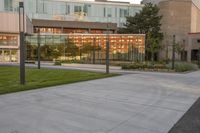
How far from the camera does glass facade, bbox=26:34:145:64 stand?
48.5 metres

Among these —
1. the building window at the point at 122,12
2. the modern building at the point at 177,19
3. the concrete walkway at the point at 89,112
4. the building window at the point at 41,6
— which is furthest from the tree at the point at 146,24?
the concrete walkway at the point at 89,112

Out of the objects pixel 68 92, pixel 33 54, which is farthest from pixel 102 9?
pixel 68 92

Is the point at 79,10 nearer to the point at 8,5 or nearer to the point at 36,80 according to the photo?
the point at 8,5

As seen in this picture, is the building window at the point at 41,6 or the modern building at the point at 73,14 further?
the building window at the point at 41,6

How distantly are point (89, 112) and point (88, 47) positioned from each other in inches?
1651

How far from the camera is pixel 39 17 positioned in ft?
226

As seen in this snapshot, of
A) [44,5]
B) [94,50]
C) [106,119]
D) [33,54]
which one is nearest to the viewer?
[106,119]

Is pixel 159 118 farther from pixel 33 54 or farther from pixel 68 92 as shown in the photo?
pixel 33 54

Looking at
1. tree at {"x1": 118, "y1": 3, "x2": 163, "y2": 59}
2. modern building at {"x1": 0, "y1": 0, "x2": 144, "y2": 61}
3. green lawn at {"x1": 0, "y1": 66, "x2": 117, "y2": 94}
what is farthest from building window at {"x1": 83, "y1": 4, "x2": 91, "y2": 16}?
green lawn at {"x1": 0, "y1": 66, "x2": 117, "y2": 94}

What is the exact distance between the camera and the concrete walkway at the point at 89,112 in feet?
24.1

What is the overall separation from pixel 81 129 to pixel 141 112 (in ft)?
9.21

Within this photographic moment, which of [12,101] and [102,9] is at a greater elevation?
[102,9]

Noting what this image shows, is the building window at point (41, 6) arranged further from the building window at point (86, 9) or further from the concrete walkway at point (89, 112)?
the concrete walkway at point (89, 112)

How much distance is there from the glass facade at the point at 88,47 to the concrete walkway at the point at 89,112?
33209 mm
